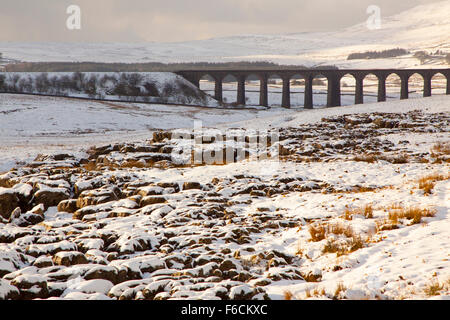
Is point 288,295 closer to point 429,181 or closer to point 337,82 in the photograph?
point 429,181

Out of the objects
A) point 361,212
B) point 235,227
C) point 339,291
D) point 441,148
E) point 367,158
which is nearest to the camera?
point 339,291

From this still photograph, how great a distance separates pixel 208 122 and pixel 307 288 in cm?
5299

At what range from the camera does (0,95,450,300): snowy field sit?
792 centimetres

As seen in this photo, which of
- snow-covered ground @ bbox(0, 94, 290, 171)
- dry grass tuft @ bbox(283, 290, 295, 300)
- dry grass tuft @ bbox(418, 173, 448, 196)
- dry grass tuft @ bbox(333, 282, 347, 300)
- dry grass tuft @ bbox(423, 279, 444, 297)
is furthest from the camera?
snow-covered ground @ bbox(0, 94, 290, 171)

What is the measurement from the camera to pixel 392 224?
10.1 m

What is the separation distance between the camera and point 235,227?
11344 mm

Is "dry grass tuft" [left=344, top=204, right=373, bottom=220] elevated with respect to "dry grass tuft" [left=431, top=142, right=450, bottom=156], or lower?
lower

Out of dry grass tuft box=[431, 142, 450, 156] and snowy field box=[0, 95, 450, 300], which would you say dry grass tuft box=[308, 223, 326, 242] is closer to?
snowy field box=[0, 95, 450, 300]

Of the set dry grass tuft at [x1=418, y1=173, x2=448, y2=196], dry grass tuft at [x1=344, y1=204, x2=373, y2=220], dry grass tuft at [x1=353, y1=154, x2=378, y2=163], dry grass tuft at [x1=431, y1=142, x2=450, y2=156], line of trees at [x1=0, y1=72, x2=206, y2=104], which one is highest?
line of trees at [x1=0, y1=72, x2=206, y2=104]

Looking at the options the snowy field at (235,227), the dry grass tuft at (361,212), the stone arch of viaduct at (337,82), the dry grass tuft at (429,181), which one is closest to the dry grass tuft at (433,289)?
the snowy field at (235,227)

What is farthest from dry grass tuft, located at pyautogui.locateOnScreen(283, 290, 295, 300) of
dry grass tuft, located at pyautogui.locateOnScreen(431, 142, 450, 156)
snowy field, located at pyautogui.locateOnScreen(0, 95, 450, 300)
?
dry grass tuft, located at pyautogui.locateOnScreen(431, 142, 450, 156)

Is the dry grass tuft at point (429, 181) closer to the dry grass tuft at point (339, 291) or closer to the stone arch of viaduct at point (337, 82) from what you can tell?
the dry grass tuft at point (339, 291)

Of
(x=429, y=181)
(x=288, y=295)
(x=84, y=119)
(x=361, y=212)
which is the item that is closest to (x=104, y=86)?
(x=84, y=119)
